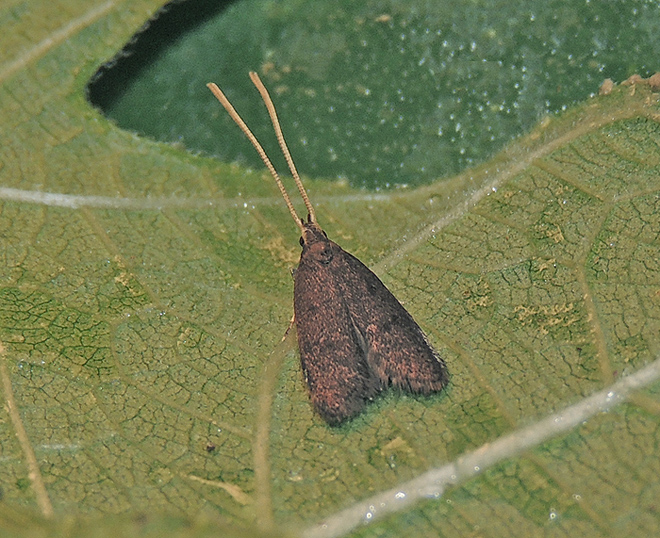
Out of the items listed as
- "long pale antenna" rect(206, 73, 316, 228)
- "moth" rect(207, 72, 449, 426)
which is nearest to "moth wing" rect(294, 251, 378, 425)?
"moth" rect(207, 72, 449, 426)

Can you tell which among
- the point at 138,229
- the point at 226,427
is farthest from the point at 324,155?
the point at 226,427

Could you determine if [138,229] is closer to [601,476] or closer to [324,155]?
[324,155]

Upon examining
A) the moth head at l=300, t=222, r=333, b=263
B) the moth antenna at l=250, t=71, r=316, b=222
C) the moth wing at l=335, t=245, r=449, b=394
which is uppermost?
the moth antenna at l=250, t=71, r=316, b=222

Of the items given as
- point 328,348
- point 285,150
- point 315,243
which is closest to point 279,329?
point 328,348

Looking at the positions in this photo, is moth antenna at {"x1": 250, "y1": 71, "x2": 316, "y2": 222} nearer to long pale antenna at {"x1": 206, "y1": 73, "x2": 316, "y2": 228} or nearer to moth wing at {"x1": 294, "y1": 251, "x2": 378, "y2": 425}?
long pale antenna at {"x1": 206, "y1": 73, "x2": 316, "y2": 228}

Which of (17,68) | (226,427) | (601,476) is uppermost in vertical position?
(17,68)
